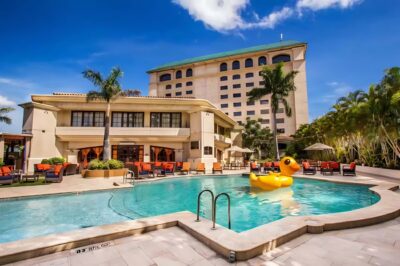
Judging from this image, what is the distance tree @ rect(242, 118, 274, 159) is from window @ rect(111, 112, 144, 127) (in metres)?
23.9

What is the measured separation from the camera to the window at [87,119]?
77.7ft

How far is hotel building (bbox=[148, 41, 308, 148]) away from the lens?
174 ft

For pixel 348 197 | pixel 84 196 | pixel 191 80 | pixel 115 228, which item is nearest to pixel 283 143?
pixel 191 80

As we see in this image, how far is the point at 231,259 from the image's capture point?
347 cm

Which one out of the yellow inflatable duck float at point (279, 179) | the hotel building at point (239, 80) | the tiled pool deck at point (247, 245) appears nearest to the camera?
the tiled pool deck at point (247, 245)

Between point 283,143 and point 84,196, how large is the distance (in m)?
44.1

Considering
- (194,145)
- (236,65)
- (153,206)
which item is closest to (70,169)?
(194,145)

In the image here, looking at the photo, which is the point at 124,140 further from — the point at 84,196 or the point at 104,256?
the point at 104,256

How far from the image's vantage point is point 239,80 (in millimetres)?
57406

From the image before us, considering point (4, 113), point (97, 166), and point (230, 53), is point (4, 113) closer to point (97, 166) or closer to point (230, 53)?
point (97, 166)

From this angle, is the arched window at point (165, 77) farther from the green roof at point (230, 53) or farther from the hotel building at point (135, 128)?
the hotel building at point (135, 128)

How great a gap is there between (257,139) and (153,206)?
3556 cm

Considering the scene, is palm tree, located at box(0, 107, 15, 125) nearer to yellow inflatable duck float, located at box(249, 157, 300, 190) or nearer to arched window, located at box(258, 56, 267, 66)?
yellow inflatable duck float, located at box(249, 157, 300, 190)

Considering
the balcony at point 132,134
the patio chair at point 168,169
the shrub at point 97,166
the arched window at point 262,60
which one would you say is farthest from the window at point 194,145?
the arched window at point 262,60
